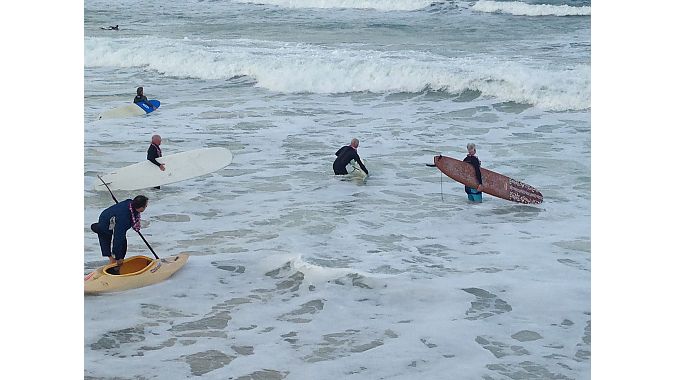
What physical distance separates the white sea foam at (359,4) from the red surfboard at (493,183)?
23.6m

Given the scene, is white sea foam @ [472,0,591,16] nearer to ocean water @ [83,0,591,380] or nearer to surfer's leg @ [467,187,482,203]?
ocean water @ [83,0,591,380]

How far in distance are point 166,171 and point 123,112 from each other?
15.6 ft

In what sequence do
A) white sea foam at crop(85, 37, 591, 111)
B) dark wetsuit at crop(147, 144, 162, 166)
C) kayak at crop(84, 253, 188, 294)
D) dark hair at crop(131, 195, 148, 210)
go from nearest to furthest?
kayak at crop(84, 253, 188, 294)
dark hair at crop(131, 195, 148, 210)
dark wetsuit at crop(147, 144, 162, 166)
white sea foam at crop(85, 37, 591, 111)

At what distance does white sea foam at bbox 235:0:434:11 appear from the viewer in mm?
32500

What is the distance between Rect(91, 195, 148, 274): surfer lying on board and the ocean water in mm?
366

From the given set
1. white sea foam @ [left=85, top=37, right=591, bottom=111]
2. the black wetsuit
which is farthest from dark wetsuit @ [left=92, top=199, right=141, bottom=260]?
white sea foam @ [left=85, top=37, right=591, bottom=111]

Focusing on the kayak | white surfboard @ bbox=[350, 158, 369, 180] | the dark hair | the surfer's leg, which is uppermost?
the dark hair

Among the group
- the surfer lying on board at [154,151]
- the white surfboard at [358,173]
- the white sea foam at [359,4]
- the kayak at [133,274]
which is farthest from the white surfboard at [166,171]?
the white sea foam at [359,4]
